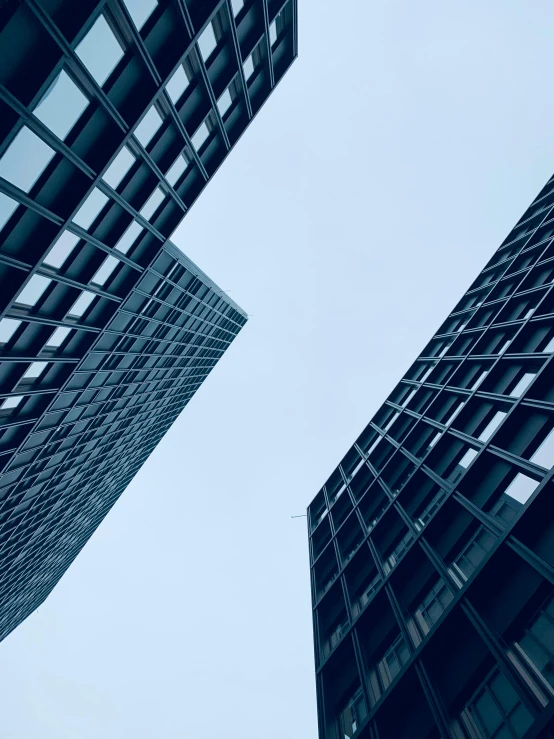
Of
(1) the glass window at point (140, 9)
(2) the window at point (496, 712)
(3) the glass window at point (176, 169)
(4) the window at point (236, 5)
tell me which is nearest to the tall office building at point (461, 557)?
(2) the window at point (496, 712)

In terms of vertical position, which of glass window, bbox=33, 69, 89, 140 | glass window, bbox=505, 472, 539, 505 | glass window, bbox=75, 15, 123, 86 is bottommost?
glass window, bbox=505, 472, 539, 505

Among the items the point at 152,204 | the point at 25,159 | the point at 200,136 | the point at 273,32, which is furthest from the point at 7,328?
the point at 273,32

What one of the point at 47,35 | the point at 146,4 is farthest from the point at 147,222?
the point at 47,35

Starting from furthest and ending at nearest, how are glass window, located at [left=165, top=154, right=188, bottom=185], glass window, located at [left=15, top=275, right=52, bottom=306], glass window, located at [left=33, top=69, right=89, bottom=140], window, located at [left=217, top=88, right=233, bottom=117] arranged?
window, located at [left=217, top=88, right=233, bottom=117], glass window, located at [left=165, top=154, right=188, bottom=185], glass window, located at [left=15, top=275, right=52, bottom=306], glass window, located at [left=33, top=69, right=89, bottom=140]

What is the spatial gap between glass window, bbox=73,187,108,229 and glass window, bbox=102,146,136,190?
659 mm

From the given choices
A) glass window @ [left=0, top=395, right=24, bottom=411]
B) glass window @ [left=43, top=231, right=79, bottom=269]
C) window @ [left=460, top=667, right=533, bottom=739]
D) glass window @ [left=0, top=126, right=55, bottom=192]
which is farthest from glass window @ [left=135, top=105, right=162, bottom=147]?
window @ [left=460, top=667, right=533, bottom=739]

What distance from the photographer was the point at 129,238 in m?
21.5

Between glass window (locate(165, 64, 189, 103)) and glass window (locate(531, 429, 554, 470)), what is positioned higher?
glass window (locate(165, 64, 189, 103))

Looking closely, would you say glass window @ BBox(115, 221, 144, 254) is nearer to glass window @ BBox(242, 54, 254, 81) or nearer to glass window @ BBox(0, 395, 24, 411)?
glass window @ BBox(0, 395, 24, 411)

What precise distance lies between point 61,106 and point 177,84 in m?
6.78

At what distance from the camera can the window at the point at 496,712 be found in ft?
36.0

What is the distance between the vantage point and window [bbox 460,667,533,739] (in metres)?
11.0

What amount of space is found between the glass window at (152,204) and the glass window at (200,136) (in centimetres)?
318

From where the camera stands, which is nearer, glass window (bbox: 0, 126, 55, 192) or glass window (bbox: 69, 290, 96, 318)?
glass window (bbox: 0, 126, 55, 192)
